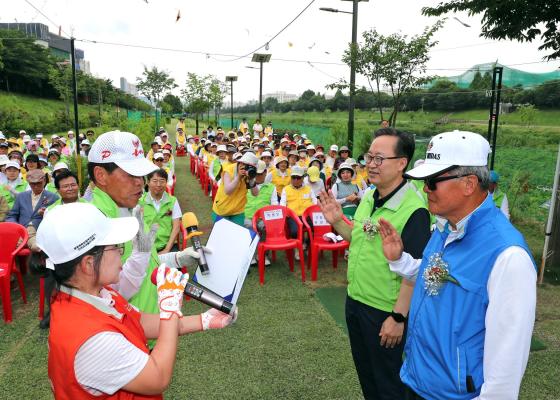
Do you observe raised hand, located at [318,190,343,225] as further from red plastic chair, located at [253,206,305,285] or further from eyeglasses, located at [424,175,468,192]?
red plastic chair, located at [253,206,305,285]

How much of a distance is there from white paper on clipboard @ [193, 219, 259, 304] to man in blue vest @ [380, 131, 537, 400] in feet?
2.66

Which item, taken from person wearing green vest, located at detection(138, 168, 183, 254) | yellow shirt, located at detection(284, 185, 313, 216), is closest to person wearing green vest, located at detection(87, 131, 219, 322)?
person wearing green vest, located at detection(138, 168, 183, 254)

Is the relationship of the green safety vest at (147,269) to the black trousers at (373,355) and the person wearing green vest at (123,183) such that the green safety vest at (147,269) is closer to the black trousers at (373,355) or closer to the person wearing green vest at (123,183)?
the person wearing green vest at (123,183)

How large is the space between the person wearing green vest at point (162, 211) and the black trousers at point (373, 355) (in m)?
3.15

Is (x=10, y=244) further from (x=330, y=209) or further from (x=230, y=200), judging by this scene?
(x=330, y=209)

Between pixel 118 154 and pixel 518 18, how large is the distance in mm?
5651

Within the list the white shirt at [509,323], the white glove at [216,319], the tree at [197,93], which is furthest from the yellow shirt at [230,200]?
the tree at [197,93]

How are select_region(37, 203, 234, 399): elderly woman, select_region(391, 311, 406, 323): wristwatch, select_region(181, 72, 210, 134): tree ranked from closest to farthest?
select_region(37, 203, 234, 399): elderly woman → select_region(391, 311, 406, 323): wristwatch → select_region(181, 72, 210, 134): tree

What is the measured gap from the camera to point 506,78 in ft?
27.6

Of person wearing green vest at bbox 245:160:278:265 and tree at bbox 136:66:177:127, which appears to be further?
tree at bbox 136:66:177:127

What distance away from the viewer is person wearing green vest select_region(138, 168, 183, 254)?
5.12m

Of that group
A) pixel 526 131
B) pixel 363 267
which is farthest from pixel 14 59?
pixel 363 267

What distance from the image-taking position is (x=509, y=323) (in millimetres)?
1346

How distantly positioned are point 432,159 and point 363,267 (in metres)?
1.00
